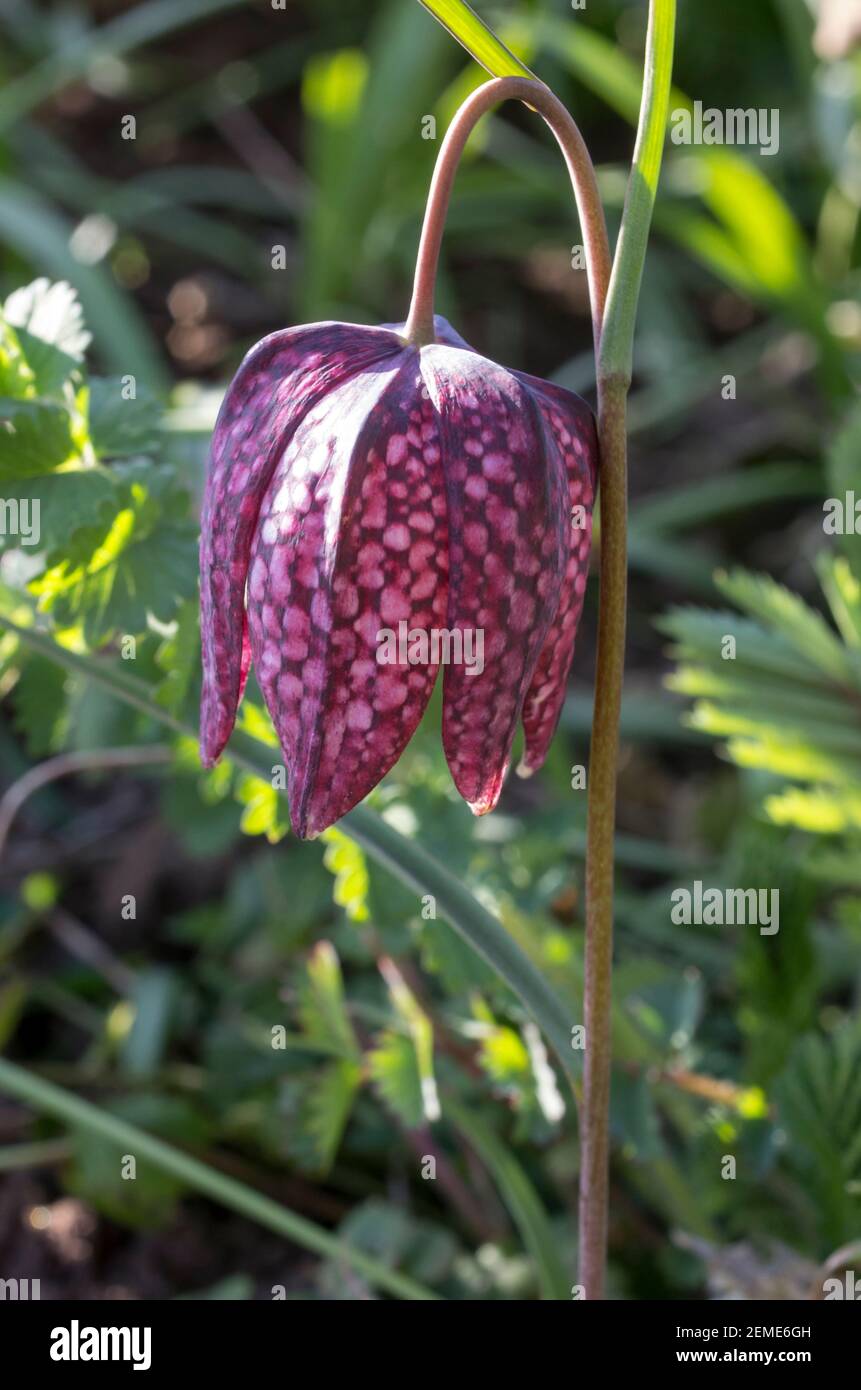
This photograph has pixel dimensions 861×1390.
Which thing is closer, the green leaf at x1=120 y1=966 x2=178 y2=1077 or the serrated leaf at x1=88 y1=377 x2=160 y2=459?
the serrated leaf at x1=88 y1=377 x2=160 y2=459

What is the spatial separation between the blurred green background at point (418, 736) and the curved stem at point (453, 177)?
9.5 inches

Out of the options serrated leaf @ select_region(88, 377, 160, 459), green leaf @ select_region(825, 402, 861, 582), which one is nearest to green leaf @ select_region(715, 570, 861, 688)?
green leaf @ select_region(825, 402, 861, 582)

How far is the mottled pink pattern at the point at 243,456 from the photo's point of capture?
655 millimetres

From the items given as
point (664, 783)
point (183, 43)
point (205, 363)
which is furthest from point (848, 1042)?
point (183, 43)

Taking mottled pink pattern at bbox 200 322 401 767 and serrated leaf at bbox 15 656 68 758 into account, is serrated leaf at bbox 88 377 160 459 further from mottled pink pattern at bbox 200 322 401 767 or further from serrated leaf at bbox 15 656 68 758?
serrated leaf at bbox 15 656 68 758

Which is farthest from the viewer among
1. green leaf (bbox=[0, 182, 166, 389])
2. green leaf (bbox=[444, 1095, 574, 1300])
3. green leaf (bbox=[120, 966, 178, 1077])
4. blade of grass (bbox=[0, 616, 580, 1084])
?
green leaf (bbox=[0, 182, 166, 389])

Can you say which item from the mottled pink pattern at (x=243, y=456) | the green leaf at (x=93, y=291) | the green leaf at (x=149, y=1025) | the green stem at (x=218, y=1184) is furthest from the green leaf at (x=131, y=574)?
the green leaf at (x=93, y=291)

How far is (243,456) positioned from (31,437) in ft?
0.69

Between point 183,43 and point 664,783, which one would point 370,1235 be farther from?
point 183,43

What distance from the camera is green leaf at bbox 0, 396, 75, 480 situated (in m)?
0.81

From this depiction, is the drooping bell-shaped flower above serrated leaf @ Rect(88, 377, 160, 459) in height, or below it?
below

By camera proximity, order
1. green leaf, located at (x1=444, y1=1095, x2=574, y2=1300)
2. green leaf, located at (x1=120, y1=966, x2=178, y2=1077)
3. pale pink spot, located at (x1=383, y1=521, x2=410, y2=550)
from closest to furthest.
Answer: pale pink spot, located at (x1=383, y1=521, x2=410, y2=550), green leaf, located at (x1=444, y1=1095, x2=574, y2=1300), green leaf, located at (x1=120, y1=966, x2=178, y2=1077)

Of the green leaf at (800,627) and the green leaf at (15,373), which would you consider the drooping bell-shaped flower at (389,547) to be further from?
the green leaf at (800,627)
